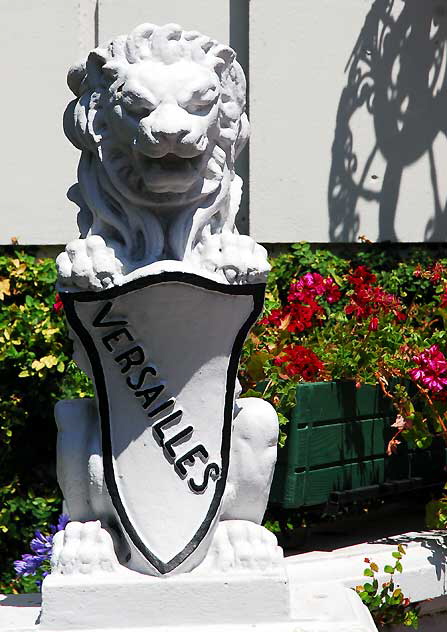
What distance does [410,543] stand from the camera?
3.80 metres

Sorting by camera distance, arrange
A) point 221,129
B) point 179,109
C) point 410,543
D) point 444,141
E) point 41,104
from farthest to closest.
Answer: point 444,141 → point 41,104 → point 410,543 → point 221,129 → point 179,109

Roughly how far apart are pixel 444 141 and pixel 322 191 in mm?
831

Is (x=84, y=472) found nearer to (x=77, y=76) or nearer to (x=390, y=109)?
(x=77, y=76)

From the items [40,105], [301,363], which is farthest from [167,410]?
[40,105]

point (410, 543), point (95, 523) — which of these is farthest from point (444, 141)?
point (95, 523)

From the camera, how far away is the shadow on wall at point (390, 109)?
5578 mm

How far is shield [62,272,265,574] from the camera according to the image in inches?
105

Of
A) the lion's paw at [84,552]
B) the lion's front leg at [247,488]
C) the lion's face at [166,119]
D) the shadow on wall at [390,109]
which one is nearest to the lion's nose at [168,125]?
the lion's face at [166,119]

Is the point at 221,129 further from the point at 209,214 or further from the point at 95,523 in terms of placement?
the point at 95,523

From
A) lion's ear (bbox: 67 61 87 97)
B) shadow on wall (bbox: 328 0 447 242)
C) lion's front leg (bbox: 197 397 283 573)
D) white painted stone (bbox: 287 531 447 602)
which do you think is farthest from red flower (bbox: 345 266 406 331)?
lion's ear (bbox: 67 61 87 97)

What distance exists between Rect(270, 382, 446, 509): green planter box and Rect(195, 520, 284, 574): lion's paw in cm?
99

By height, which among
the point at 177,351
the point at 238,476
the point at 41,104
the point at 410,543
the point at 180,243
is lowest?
the point at 410,543

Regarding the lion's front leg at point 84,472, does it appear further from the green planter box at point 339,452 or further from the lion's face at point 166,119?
the green planter box at point 339,452

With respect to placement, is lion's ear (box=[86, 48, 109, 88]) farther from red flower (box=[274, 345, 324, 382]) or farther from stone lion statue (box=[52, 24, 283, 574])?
red flower (box=[274, 345, 324, 382])
